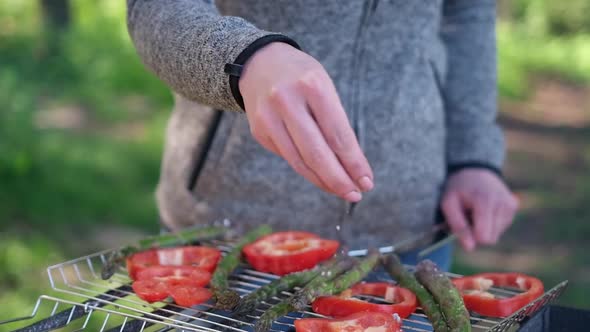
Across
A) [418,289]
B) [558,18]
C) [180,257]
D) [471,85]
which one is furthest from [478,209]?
[558,18]

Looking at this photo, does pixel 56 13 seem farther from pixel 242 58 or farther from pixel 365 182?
pixel 365 182

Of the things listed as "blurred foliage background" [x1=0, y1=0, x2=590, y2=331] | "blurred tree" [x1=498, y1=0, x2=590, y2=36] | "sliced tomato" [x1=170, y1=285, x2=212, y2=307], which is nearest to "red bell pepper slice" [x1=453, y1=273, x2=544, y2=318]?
"sliced tomato" [x1=170, y1=285, x2=212, y2=307]

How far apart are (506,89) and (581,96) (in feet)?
5.62

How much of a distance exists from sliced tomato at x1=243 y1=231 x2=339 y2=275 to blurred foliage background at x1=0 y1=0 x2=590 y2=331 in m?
2.82

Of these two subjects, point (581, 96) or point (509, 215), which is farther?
point (581, 96)

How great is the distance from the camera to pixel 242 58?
61.7 inches

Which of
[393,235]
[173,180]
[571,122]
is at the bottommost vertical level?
[571,122]

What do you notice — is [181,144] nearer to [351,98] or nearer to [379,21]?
[351,98]

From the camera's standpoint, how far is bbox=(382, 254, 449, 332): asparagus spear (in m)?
1.69

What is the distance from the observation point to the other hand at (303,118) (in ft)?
4.70

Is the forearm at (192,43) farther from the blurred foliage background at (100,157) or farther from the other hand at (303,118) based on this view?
the blurred foliage background at (100,157)

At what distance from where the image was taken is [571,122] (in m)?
11.2

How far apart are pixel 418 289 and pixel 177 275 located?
1.94 feet

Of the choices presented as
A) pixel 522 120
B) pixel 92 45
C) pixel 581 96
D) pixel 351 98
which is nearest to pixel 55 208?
pixel 92 45
